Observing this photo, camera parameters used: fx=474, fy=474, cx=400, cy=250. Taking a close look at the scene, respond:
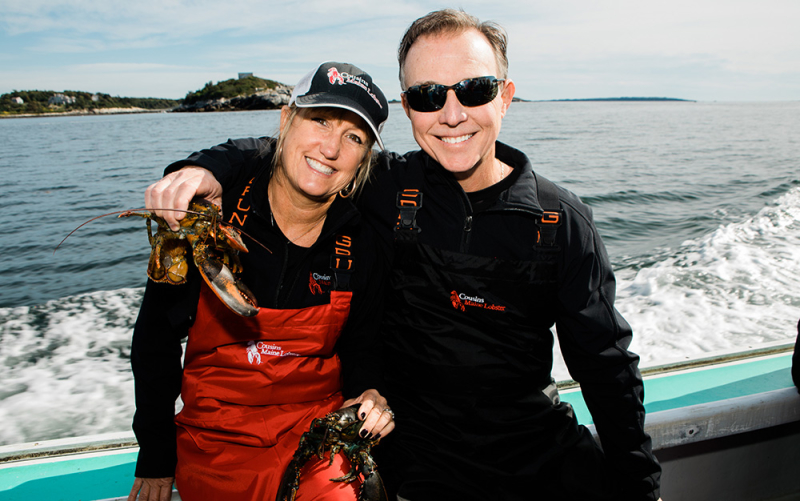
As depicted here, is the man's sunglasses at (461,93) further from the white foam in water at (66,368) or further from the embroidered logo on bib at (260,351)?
the white foam in water at (66,368)

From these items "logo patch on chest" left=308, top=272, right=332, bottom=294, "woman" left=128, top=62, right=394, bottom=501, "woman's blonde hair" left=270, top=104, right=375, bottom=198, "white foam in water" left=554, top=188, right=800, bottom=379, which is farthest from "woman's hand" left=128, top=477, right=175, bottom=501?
"white foam in water" left=554, top=188, right=800, bottom=379

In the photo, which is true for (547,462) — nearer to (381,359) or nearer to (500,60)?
(381,359)

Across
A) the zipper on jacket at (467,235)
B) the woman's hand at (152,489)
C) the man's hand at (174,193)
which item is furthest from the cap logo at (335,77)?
the woman's hand at (152,489)

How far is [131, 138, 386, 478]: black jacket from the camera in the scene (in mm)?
2080

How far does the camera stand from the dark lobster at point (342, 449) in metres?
1.93

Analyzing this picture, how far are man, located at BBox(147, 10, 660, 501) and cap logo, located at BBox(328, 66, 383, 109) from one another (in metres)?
0.19

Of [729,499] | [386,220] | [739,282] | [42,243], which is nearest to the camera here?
[386,220]

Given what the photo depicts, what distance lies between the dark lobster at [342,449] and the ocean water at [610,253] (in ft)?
5.67

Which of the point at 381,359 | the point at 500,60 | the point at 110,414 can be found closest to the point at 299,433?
the point at 381,359

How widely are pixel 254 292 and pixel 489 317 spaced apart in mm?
1083

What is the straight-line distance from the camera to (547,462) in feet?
7.09

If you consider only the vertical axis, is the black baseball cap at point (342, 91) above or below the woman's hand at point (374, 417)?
above

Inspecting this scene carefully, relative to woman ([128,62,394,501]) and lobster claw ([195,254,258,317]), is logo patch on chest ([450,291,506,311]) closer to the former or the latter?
woman ([128,62,394,501])

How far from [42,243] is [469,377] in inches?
479
